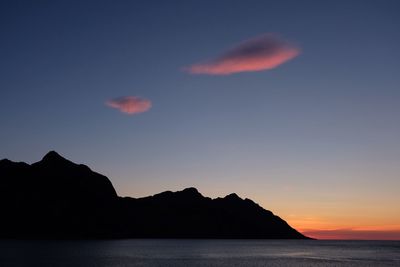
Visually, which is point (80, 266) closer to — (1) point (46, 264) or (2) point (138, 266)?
(1) point (46, 264)

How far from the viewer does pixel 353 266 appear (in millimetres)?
113938

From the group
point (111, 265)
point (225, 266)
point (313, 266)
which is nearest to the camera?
point (111, 265)

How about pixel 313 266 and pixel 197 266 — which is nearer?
pixel 197 266

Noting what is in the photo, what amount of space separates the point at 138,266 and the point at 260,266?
30.5 meters

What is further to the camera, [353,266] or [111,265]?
[353,266]

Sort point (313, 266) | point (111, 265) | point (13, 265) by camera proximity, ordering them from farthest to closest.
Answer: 1. point (313, 266)
2. point (111, 265)
3. point (13, 265)

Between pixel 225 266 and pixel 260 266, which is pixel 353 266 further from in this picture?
pixel 225 266

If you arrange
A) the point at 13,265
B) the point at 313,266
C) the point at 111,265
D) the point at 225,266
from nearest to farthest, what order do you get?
the point at 13,265, the point at 111,265, the point at 225,266, the point at 313,266

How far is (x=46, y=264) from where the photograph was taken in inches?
3497

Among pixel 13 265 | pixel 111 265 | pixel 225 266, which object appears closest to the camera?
pixel 13 265

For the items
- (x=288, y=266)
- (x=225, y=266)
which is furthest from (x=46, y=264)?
(x=288, y=266)

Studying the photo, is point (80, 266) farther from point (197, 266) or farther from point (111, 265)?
point (197, 266)

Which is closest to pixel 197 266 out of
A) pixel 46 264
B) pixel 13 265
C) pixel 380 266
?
pixel 46 264

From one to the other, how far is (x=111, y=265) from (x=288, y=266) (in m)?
45.4
